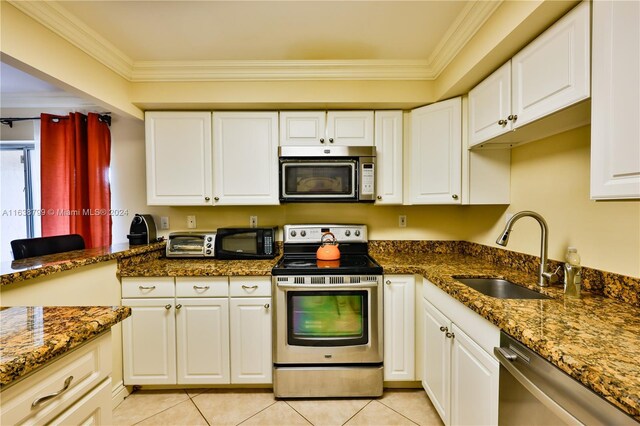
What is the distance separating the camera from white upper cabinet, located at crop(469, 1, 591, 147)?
105 centimetres

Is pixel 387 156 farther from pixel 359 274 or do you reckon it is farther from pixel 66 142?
pixel 66 142

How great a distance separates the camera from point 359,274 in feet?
6.09

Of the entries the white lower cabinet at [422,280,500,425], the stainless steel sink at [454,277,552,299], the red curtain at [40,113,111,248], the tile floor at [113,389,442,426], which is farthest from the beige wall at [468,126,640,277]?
the red curtain at [40,113,111,248]

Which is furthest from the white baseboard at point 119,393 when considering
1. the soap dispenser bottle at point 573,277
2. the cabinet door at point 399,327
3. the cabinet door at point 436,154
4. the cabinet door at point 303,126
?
the soap dispenser bottle at point 573,277

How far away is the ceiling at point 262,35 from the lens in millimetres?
1468

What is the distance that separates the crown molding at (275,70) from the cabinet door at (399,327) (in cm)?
151

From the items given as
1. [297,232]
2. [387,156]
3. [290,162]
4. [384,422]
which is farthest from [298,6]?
[384,422]

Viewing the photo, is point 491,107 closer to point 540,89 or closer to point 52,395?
point 540,89

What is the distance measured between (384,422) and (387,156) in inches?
72.4

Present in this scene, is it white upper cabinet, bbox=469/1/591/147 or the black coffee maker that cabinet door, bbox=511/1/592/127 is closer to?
white upper cabinet, bbox=469/1/591/147

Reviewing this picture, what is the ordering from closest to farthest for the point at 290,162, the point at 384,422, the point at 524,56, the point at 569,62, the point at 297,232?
the point at 569,62
the point at 524,56
the point at 384,422
the point at 290,162
the point at 297,232

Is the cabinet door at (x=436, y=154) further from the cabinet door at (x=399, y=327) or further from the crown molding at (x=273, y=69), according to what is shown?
the cabinet door at (x=399, y=327)

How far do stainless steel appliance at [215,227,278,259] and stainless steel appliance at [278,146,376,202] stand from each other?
1.18 ft

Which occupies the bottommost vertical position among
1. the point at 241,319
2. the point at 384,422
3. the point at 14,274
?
the point at 384,422
